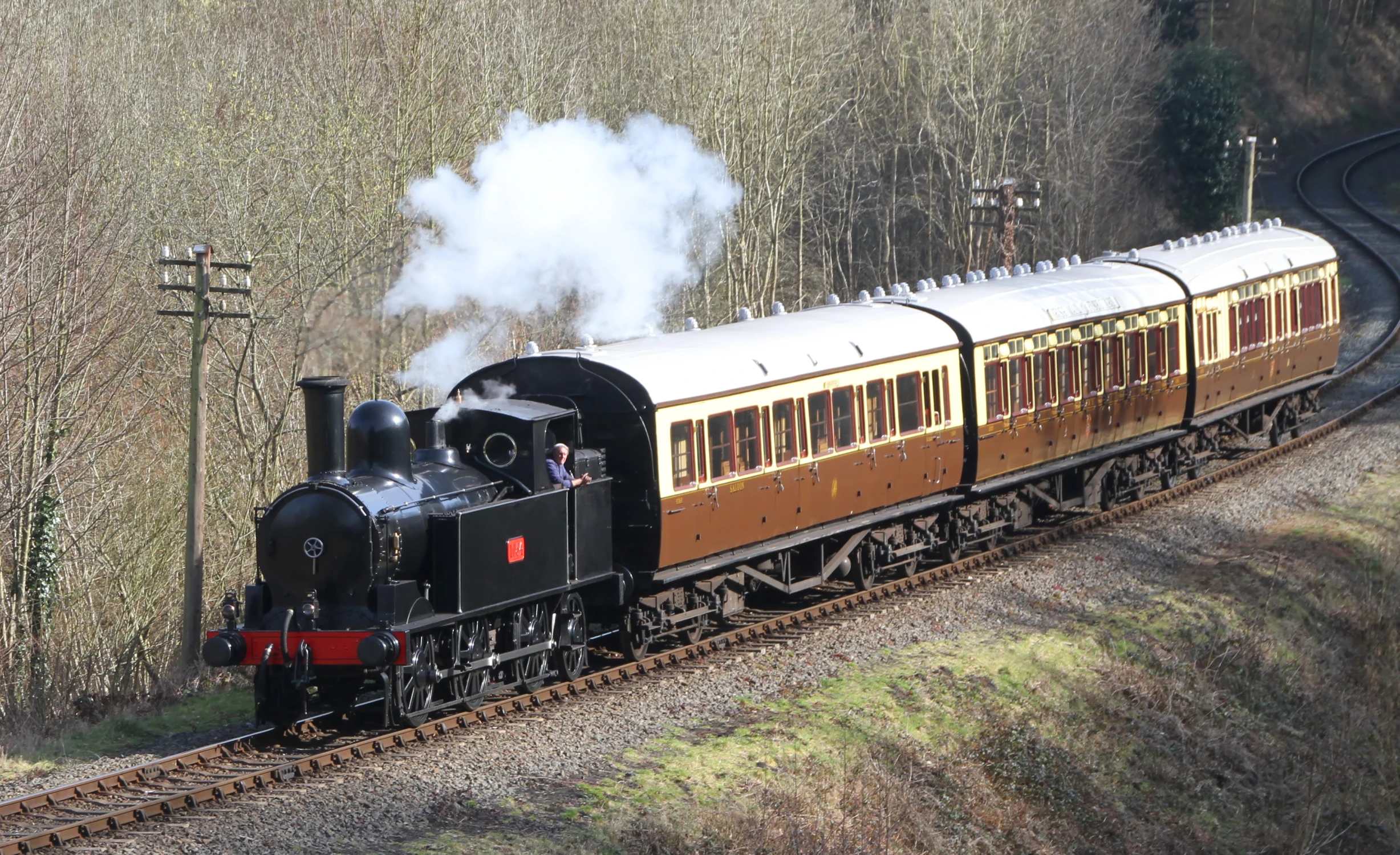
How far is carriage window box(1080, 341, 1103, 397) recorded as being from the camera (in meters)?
21.1

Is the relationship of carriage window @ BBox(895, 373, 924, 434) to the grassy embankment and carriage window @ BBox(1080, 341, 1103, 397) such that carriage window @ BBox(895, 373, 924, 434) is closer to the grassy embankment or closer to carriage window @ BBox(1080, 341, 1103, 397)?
the grassy embankment

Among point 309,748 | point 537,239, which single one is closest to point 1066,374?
point 537,239

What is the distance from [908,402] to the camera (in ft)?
58.5

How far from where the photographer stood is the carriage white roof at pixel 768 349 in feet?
47.7

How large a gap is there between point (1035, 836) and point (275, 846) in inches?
264

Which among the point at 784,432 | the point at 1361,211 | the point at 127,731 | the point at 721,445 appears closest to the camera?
the point at 127,731

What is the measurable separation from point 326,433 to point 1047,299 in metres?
11.4

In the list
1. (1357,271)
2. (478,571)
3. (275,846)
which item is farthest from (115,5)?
(1357,271)

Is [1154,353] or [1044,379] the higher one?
[1154,353]

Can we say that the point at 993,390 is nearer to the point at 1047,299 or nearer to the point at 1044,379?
the point at 1044,379

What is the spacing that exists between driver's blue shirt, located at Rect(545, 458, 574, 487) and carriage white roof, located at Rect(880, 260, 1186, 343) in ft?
23.2

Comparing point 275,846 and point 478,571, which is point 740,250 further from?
point 275,846

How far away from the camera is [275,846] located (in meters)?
9.98

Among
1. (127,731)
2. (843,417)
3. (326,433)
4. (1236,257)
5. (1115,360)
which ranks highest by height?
(1236,257)
